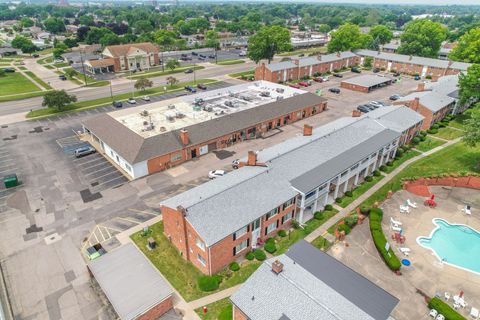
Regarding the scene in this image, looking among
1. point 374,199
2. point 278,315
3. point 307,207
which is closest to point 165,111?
point 307,207

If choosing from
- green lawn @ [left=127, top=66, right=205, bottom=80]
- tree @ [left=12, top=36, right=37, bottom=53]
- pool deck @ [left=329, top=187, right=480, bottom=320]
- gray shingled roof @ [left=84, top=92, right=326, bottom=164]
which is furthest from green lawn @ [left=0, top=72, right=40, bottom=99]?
pool deck @ [left=329, top=187, right=480, bottom=320]

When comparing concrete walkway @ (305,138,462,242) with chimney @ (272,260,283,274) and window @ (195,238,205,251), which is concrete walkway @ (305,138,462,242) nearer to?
chimney @ (272,260,283,274)

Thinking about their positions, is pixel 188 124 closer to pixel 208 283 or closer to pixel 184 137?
pixel 184 137

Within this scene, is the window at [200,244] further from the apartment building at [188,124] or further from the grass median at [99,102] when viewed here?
the grass median at [99,102]

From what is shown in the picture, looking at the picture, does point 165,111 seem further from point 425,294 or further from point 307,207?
point 425,294

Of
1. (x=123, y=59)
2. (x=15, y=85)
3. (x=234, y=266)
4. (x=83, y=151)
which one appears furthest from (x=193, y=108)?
(x=15, y=85)
